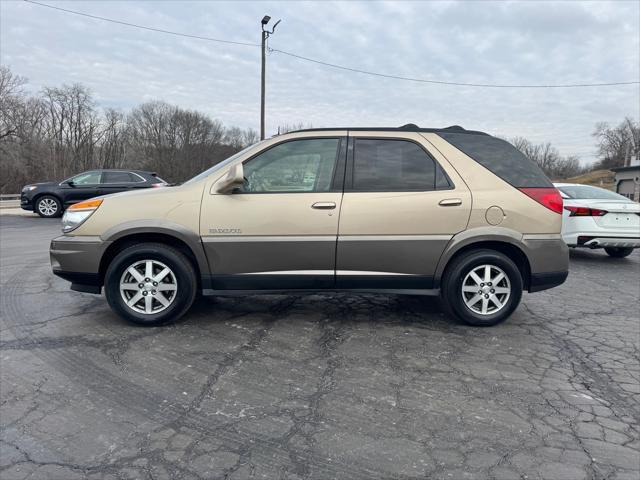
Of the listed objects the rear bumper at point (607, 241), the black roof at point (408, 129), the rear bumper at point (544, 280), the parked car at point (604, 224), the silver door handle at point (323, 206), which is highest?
the black roof at point (408, 129)

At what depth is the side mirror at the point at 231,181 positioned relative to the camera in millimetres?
3686

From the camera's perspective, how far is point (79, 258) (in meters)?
3.84

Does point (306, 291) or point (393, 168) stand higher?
point (393, 168)

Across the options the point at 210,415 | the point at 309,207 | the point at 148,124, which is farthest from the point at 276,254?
the point at 148,124

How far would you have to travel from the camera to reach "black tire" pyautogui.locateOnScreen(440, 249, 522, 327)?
4.00 metres

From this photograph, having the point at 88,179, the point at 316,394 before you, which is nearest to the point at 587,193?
the point at 316,394

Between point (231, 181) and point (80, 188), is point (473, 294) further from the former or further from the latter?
point (80, 188)

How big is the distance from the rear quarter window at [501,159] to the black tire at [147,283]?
2745mm

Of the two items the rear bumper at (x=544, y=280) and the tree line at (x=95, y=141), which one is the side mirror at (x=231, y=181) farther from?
the tree line at (x=95, y=141)

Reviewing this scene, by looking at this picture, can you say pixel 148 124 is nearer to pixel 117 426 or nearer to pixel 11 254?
pixel 11 254

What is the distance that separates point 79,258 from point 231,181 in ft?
5.07

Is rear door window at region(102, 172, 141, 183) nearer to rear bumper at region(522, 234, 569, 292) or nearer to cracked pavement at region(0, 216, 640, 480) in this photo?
→ cracked pavement at region(0, 216, 640, 480)

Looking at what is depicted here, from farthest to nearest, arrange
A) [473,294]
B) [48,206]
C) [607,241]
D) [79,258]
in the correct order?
[48,206], [607,241], [473,294], [79,258]

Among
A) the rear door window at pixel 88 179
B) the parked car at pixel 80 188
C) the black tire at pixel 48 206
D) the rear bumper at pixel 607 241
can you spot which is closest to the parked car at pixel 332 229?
the rear bumper at pixel 607 241
